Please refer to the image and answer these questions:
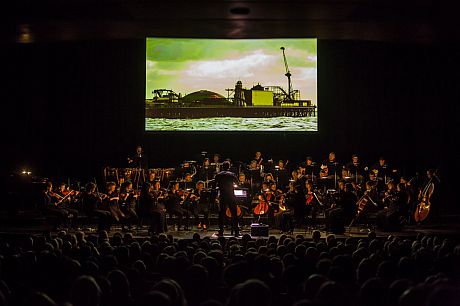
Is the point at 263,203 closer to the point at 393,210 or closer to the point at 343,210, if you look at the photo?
the point at 343,210

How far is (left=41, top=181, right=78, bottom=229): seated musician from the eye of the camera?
13758 millimetres

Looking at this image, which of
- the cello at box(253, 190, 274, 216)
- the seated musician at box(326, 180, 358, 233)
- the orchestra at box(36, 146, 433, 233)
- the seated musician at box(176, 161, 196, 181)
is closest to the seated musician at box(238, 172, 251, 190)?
the orchestra at box(36, 146, 433, 233)

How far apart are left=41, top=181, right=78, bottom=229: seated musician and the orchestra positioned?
0.02 metres

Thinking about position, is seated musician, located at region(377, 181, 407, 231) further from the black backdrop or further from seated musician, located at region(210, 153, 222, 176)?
seated musician, located at region(210, 153, 222, 176)

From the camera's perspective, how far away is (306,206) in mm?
14141

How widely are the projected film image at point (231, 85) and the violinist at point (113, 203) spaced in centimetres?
462

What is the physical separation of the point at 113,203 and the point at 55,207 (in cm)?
137

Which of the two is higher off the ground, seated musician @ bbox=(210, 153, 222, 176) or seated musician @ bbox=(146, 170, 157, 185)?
seated musician @ bbox=(210, 153, 222, 176)

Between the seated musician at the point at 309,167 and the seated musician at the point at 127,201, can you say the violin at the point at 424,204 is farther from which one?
the seated musician at the point at 127,201

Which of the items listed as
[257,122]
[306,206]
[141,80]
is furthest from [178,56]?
[306,206]

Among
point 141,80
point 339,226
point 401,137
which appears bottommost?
point 339,226

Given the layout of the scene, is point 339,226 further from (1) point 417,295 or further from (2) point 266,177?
(1) point 417,295

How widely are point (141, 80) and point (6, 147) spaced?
185 inches

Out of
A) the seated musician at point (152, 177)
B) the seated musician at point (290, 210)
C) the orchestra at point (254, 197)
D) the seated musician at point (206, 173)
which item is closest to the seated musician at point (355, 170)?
the orchestra at point (254, 197)
